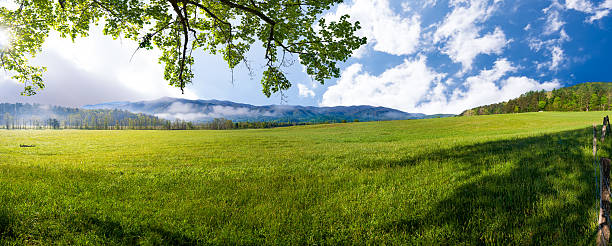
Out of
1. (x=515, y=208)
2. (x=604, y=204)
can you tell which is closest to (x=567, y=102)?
(x=515, y=208)

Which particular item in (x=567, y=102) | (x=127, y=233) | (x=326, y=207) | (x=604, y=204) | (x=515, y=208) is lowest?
(x=127, y=233)

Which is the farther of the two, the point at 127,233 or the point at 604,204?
the point at 127,233

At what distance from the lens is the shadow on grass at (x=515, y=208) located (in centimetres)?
408

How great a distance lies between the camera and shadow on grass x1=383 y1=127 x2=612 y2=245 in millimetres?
4082

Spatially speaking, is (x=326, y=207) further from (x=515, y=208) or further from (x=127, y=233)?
(x=127, y=233)

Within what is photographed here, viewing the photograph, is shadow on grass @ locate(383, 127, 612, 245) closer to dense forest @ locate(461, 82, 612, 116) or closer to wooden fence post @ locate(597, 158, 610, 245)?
wooden fence post @ locate(597, 158, 610, 245)

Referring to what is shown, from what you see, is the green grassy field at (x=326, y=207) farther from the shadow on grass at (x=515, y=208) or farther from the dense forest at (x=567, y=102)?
the dense forest at (x=567, y=102)

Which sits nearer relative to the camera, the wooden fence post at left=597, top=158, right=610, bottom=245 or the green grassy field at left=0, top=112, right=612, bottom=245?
the wooden fence post at left=597, top=158, right=610, bottom=245

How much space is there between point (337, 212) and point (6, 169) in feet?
49.1

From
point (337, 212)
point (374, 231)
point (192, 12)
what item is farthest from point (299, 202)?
point (192, 12)

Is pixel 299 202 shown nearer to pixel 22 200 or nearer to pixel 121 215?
pixel 121 215

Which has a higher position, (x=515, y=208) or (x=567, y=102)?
(x=567, y=102)

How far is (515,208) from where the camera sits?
16.3ft

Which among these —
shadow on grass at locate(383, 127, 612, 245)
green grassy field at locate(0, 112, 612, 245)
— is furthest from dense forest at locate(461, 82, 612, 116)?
green grassy field at locate(0, 112, 612, 245)
